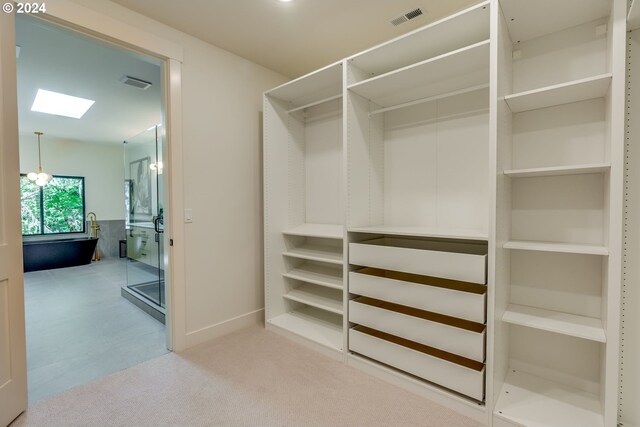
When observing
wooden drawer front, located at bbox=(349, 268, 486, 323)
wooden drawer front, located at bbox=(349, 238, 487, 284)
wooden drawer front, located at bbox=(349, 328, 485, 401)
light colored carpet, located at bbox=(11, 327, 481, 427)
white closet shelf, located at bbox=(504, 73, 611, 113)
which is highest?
white closet shelf, located at bbox=(504, 73, 611, 113)

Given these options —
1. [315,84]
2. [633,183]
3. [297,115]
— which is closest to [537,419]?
[633,183]

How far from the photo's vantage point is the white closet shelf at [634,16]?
1.41 meters

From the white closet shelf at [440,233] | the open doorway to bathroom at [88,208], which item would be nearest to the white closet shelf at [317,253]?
the white closet shelf at [440,233]

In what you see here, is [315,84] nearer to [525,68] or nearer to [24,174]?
[525,68]

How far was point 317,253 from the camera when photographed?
2896 mm

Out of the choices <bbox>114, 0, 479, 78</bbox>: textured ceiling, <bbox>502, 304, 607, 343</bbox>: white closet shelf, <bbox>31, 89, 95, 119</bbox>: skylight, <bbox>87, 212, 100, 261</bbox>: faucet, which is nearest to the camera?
<bbox>502, 304, 607, 343</bbox>: white closet shelf

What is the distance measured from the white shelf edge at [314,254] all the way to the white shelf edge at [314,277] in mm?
162

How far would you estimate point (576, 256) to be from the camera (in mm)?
1811

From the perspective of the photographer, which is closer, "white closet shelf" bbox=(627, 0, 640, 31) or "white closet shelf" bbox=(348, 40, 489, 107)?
"white closet shelf" bbox=(627, 0, 640, 31)

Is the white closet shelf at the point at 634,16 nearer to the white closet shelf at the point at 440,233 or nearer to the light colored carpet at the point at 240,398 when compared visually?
the white closet shelf at the point at 440,233

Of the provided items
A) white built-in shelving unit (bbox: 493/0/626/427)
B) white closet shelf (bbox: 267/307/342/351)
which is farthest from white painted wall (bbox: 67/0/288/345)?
white built-in shelving unit (bbox: 493/0/626/427)

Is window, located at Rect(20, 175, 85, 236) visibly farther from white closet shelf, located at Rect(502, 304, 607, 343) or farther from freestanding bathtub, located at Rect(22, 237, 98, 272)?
white closet shelf, located at Rect(502, 304, 607, 343)

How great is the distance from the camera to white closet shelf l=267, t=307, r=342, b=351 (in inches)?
101

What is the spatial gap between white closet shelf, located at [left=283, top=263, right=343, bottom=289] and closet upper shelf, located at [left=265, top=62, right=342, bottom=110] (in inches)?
62.6
